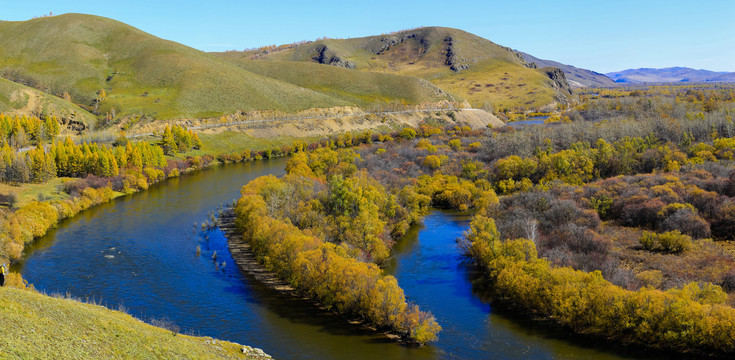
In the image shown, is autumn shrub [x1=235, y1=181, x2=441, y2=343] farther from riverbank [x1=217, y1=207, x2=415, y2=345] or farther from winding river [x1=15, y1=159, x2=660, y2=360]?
winding river [x1=15, y1=159, x2=660, y2=360]

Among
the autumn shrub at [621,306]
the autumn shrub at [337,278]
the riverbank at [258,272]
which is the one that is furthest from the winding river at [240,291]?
the autumn shrub at [621,306]

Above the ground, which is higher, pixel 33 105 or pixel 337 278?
pixel 33 105

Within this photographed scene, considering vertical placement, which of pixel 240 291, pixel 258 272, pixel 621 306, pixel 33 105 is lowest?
pixel 240 291

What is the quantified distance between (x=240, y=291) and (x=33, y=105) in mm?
147875

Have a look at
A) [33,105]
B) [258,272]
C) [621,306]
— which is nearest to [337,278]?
[258,272]

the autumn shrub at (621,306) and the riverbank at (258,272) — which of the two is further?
the riverbank at (258,272)

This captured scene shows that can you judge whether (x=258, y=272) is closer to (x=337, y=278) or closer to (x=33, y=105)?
(x=337, y=278)

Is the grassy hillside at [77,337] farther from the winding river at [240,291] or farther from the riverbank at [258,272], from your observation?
the riverbank at [258,272]

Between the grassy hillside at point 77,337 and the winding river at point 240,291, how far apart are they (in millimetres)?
6934

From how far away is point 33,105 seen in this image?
15962 centimetres

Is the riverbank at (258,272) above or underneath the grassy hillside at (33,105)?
underneath

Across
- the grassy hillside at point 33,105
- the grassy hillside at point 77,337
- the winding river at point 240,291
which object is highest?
the grassy hillside at point 33,105

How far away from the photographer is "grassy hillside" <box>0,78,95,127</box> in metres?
155

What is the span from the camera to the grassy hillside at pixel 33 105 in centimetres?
15512
